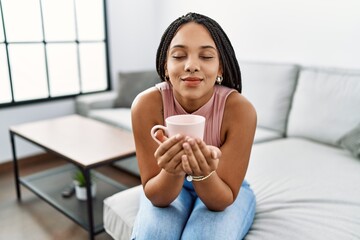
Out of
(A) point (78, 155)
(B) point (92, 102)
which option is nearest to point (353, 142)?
(A) point (78, 155)

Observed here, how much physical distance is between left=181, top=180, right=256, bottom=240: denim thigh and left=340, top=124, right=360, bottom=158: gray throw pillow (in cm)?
93

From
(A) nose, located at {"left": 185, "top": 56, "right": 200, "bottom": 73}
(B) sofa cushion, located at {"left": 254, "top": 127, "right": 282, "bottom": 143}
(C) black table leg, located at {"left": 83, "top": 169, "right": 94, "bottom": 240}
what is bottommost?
(C) black table leg, located at {"left": 83, "top": 169, "right": 94, "bottom": 240}

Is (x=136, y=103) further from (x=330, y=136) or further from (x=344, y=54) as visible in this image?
(x=344, y=54)

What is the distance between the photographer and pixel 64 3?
2.91 meters

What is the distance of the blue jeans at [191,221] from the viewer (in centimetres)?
96

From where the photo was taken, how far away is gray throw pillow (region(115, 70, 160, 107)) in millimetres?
2939

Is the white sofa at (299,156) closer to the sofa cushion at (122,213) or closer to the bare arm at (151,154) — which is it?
the sofa cushion at (122,213)

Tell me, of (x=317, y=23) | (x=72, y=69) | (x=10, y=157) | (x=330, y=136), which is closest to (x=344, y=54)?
(x=317, y=23)

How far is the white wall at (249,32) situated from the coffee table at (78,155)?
599 mm

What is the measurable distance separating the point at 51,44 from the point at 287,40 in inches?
76.8

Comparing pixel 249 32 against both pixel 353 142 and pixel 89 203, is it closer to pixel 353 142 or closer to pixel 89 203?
pixel 353 142

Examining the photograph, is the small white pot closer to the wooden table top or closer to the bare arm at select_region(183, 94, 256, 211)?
the wooden table top

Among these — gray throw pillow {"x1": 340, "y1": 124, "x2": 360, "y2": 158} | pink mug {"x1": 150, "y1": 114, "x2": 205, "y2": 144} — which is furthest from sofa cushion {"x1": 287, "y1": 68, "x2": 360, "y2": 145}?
pink mug {"x1": 150, "y1": 114, "x2": 205, "y2": 144}

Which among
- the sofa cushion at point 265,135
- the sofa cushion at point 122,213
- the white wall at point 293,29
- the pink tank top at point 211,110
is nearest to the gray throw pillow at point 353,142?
the sofa cushion at point 265,135
